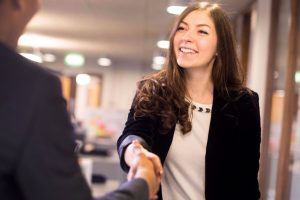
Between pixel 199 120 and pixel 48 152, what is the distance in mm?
887

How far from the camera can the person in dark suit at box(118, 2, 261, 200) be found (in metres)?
1.47

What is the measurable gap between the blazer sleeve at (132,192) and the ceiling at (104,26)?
2386mm

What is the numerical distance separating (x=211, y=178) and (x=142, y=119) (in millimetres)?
278

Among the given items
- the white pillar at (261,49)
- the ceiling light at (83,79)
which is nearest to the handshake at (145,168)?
the white pillar at (261,49)

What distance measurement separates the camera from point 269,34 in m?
3.83

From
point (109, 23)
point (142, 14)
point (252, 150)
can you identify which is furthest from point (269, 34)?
point (109, 23)

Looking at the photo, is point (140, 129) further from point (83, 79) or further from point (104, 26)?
point (83, 79)

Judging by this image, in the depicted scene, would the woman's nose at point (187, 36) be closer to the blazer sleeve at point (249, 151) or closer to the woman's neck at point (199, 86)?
the woman's neck at point (199, 86)

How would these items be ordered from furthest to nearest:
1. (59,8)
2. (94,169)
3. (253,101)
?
1. (94,169)
2. (59,8)
3. (253,101)

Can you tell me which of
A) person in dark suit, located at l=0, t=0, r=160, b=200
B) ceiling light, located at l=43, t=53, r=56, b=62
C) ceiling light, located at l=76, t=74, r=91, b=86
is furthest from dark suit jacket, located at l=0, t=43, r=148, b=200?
ceiling light, located at l=76, t=74, r=91, b=86

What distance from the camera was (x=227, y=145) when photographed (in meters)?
1.50

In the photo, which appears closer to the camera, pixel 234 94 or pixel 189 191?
pixel 189 191

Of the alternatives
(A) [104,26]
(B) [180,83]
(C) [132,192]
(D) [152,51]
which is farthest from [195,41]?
(D) [152,51]

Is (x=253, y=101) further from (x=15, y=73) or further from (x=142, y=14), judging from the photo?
(x=142, y=14)
